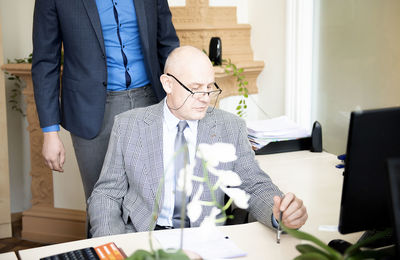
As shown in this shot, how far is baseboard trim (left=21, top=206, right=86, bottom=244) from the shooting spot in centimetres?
350

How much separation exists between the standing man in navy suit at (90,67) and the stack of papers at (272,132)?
1.94ft

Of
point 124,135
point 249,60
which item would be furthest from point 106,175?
point 249,60

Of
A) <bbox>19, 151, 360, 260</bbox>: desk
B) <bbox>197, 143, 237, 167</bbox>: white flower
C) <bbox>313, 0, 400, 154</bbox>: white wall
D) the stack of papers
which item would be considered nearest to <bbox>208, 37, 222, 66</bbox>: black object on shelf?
the stack of papers

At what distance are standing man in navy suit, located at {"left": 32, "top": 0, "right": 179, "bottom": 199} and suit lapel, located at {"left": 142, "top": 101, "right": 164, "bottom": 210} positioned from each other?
0.35m

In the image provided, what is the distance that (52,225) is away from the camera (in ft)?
11.6

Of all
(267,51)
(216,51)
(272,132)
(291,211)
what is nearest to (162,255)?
(291,211)

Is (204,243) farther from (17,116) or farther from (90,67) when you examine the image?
(17,116)

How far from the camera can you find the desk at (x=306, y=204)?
1433 mm

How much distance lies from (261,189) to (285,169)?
518 mm

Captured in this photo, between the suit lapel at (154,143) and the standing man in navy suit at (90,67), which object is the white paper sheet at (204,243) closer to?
the suit lapel at (154,143)

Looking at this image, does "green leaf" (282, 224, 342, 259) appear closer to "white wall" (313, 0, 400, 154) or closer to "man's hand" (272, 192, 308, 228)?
"man's hand" (272, 192, 308, 228)

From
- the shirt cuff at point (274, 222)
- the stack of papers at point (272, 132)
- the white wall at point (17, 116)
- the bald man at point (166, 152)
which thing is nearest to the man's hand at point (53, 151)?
the bald man at point (166, 152)

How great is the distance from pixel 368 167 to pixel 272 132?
1.51 m

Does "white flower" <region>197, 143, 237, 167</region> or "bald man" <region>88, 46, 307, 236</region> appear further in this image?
"bald man" <region>88, 46, 307, 236</region>
